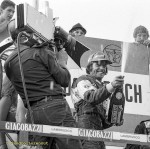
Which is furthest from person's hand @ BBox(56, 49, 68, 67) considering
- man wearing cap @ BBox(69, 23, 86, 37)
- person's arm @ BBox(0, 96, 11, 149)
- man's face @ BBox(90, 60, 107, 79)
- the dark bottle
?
man wearing cap @ BBox(69, 23, 86, 37)

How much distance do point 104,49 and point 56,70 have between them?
3.87 meters

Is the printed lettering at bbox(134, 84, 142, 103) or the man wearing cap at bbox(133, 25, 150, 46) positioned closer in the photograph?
the man wearing cap at bbox(133, 25, 150, 46)

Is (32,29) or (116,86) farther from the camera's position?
(116,86)

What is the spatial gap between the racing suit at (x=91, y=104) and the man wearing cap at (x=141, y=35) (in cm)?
231

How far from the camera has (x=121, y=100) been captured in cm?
630

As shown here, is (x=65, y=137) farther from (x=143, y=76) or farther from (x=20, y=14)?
(x=143, y=76)

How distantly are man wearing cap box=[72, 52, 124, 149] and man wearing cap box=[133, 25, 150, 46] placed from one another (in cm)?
208


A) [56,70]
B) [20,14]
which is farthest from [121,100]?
[20,14]

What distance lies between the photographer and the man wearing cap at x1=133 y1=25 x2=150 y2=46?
8586 millimetres

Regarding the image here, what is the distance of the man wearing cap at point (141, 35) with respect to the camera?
8.59 metres

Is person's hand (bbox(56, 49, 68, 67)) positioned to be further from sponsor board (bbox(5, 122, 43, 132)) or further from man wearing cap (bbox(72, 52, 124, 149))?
sponsor board (bbox(5, 122, 43, 132))

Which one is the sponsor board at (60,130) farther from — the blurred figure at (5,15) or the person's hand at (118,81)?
the blurred figure at (5,15)

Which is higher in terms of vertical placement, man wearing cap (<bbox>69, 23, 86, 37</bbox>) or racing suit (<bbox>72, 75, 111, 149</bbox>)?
man wearing cap (<bbox>69, 23, 86, 37</bbox>)

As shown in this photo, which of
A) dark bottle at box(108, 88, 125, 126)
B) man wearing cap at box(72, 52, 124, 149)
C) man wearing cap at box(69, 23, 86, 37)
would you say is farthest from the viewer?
man wearing cap at box(69, 23, 86, 37)
